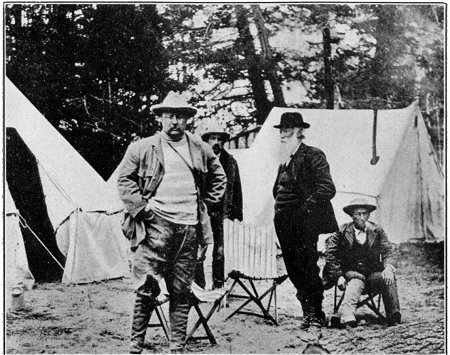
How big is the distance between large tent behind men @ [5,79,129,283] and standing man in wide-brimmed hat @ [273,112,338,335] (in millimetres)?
1569

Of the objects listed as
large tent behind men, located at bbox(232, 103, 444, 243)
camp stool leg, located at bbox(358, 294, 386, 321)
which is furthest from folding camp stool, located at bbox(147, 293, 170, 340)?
camp stool leg, located at bbox(358, 294, 386, 321)

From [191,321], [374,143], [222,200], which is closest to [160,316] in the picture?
[191,321]

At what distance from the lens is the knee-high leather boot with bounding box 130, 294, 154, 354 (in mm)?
4820

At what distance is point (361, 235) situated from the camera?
542 cm

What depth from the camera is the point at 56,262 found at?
5.34m

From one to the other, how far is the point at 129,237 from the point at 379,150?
260cm

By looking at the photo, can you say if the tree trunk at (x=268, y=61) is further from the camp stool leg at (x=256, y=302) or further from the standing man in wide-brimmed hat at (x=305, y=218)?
the camp stool leg at (x=256, y=302)

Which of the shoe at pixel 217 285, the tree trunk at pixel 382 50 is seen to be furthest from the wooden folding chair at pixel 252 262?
the tree trunk at pixel 382 50

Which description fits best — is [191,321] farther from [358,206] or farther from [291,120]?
[291,120]

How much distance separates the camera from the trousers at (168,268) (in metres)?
4.86

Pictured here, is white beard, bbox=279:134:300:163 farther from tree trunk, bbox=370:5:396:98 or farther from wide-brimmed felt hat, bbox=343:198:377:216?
tree trunk, bbox=370:5:396:98

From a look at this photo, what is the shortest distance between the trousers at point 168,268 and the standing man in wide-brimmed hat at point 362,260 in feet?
4.56

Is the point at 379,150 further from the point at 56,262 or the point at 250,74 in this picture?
the point at 56,262

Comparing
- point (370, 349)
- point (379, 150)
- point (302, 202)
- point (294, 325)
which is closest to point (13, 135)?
point (302, 202)
